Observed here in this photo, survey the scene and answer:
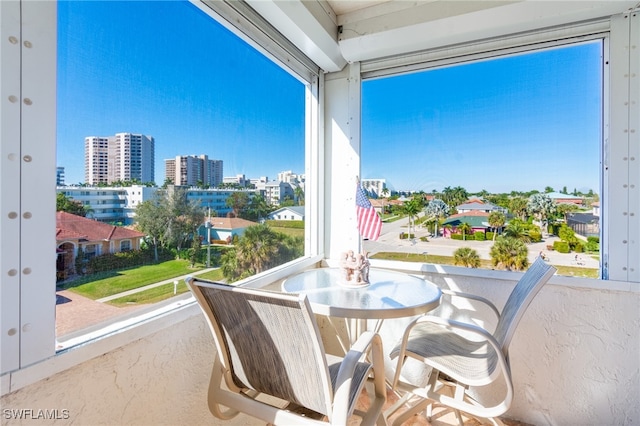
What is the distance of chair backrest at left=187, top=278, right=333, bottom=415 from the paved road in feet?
5.00

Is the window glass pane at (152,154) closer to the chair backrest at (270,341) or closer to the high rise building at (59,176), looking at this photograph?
the high rise building at (59,176)

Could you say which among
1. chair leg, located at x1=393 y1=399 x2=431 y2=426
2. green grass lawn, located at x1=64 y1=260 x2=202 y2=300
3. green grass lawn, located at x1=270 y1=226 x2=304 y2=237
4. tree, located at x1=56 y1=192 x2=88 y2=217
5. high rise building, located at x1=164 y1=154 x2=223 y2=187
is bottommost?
chair leg, located at x1=393 y1=399 x2=431 y2=426

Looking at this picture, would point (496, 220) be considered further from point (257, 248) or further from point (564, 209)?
point (257, 248)

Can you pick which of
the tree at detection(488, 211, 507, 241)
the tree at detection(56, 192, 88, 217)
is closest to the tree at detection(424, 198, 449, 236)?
the tree at detection(488, 211, 507, 241)

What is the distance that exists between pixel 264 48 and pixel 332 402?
1948mm

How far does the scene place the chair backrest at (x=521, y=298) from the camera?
1.34 m

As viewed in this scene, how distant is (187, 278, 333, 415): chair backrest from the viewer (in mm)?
959

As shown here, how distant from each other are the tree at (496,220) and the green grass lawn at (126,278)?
190cm

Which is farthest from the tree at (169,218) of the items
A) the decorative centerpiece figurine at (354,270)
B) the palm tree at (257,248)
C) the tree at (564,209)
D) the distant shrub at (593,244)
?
the distant shrub at (593,244)

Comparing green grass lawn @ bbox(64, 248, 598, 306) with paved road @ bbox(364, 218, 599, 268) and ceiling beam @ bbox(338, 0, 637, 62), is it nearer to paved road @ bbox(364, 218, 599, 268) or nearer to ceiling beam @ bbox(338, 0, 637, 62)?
paved road @ bbox(364, 218, 599, 268)

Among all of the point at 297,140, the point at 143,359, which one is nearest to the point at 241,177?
the point at 297,140

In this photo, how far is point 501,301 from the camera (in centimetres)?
202

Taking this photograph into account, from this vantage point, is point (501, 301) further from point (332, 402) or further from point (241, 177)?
point (241, 177)

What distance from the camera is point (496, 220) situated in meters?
2.14
